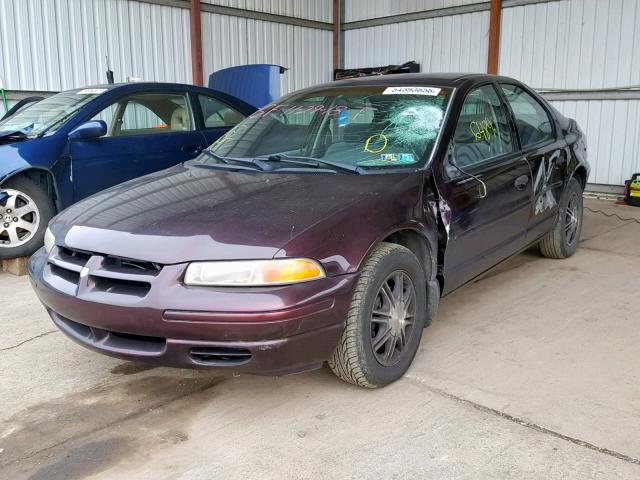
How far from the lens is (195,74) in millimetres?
10203

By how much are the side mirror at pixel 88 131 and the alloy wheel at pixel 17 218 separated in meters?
0.61

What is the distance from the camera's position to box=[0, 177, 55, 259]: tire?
470 centimetres

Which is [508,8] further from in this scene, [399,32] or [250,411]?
[250,411]

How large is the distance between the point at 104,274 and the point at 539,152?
3006 mm

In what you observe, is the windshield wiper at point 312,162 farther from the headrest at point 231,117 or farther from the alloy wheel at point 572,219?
the headrest at point 231,117

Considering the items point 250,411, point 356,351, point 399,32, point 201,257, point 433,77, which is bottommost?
point 250,411

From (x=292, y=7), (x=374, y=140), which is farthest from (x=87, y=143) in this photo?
(x=292, y=7)

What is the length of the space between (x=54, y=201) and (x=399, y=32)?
852 cm

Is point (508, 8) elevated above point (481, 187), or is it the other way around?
point (508, 8)

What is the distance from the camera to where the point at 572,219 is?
4980 millimetres

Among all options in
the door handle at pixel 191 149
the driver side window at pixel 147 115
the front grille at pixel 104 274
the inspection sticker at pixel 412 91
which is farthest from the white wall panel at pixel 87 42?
the front grille at pixel 104 274

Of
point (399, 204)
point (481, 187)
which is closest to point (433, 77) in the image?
point (481, 187)

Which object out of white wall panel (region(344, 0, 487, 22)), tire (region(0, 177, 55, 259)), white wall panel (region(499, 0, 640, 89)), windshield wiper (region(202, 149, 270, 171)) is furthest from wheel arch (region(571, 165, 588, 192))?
white wall panel (region(344, 0, 487, 22))

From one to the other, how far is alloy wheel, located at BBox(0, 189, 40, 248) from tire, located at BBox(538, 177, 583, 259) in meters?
4.08
